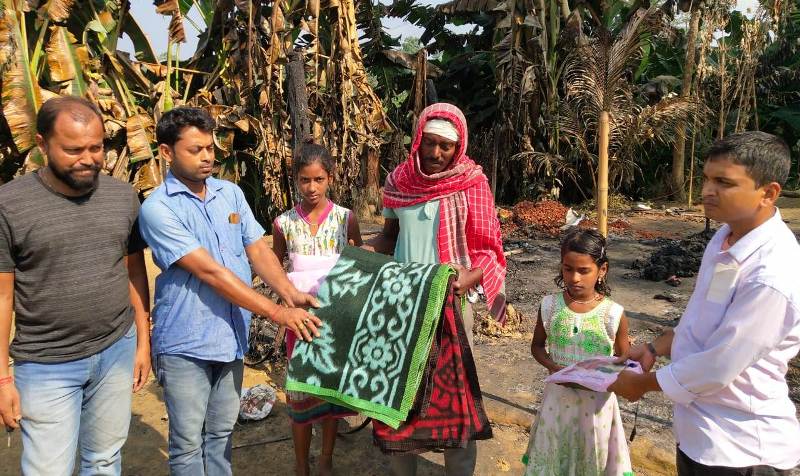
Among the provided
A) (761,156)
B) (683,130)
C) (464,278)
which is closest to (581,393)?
(464,278)

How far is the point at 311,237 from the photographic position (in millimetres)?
2834

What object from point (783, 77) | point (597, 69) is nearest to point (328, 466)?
point (597, 69)

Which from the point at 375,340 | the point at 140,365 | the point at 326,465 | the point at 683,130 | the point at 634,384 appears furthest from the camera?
the point at 683,130

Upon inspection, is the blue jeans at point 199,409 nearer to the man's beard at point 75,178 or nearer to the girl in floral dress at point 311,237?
the girl in floral dress at point 311,237

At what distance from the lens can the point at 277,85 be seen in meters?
6.81

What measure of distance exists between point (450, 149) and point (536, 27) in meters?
9.19

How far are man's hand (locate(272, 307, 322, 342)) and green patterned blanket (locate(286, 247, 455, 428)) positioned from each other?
3 centimetres

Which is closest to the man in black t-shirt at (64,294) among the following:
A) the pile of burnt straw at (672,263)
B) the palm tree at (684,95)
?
the pile of burnt straw at (672,263)

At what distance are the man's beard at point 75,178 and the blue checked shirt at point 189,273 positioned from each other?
208mm

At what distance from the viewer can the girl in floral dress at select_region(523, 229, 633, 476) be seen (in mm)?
2242

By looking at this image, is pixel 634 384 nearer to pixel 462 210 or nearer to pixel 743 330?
pixel 743 330

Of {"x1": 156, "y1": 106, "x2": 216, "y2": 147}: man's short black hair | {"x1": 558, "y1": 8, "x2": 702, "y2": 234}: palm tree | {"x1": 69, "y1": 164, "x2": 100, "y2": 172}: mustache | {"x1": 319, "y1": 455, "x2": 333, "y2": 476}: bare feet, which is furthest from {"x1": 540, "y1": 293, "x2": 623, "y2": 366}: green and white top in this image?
{"x1": 558, "y1": 8, "x2": 702, "y2": 234}: palm tree

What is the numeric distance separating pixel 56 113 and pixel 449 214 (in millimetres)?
1622

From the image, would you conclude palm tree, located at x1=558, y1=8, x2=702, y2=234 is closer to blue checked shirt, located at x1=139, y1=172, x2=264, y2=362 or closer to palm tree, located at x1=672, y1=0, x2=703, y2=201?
palm tree, located at x1=672, y1=0, x2=703, y2=201
